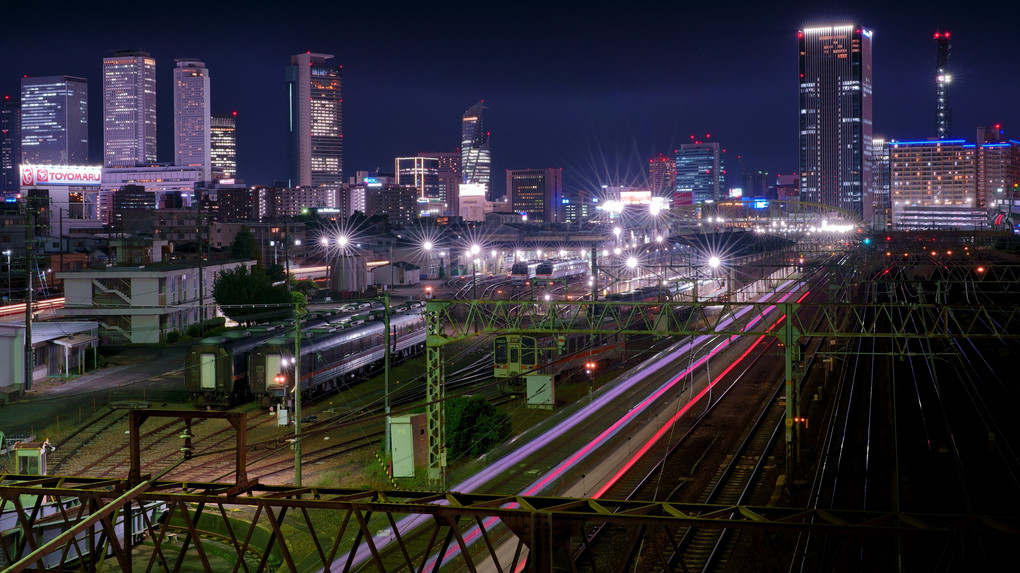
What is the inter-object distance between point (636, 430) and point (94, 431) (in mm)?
13307

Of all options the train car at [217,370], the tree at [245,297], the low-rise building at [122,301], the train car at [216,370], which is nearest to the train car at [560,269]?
the tree at [245,297]

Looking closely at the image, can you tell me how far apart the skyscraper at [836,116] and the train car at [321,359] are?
169 meters

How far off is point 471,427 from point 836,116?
18132cm

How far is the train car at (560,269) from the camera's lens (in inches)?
2257

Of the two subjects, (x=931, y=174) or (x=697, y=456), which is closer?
(x=697, y=456)

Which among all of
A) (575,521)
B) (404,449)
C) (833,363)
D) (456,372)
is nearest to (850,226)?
(833,363)

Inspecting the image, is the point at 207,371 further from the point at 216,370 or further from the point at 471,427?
the point at 471,427

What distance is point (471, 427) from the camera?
2069 cm

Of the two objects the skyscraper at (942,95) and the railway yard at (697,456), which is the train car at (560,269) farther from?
the skyscraper at (942,95)

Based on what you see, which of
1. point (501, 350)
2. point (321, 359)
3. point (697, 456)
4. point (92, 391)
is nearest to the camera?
point (697, 456)

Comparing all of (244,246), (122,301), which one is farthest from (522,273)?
(122,301)

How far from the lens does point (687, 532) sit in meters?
14.8

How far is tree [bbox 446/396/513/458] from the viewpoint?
20.4 meters

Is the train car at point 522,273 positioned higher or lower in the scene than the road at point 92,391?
higher
